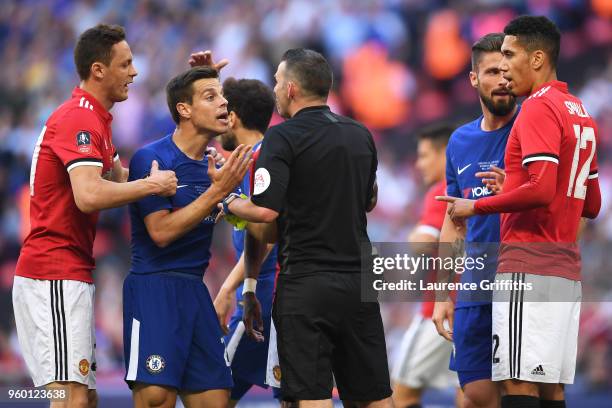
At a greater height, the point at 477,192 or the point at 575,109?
the point at 575,109

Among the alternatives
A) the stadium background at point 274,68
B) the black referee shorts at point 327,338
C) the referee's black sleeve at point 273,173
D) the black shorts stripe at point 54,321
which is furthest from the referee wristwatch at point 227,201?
the stadium background at point 274,68

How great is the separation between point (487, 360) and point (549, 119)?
5.31 ft

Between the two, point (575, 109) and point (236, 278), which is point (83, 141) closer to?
point (236, 278)

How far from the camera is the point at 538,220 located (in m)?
5.45

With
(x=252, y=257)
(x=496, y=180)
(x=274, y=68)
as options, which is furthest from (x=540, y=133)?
(x=274, y=68)

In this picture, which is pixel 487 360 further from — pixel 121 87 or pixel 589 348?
pixel 589 348

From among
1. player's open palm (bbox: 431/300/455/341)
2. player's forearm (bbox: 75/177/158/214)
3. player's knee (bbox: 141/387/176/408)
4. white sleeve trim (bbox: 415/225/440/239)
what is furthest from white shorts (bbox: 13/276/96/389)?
white sleeve trim (bbox: 415/225/440/239)

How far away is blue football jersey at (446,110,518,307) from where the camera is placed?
605 centimetres

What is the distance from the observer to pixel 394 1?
44.1 feet

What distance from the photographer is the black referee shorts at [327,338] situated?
16.9 feet

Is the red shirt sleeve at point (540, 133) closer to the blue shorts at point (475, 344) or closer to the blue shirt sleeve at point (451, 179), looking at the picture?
the blue shirt sleeve at point (451, 179)


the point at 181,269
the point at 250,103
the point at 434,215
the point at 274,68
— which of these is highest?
the point at 274,68

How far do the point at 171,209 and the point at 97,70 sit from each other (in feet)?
3.21

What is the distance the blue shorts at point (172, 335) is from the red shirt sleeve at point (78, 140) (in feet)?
2.42
